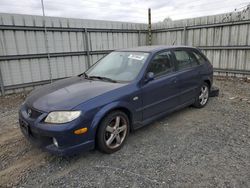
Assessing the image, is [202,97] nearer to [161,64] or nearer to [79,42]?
[161,64]

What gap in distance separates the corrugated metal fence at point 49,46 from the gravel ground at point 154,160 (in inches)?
108

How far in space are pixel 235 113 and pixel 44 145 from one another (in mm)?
3986

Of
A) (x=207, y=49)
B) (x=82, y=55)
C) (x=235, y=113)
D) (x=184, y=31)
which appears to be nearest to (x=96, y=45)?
(x=82, y=55)

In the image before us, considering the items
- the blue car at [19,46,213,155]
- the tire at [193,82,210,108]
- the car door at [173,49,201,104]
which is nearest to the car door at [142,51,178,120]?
the blue car at [19,46,213,155]

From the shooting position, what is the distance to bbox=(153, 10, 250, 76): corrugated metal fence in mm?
7246

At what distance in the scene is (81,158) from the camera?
2.89 metres

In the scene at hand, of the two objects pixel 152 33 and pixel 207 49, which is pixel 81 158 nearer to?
pixel 207 49

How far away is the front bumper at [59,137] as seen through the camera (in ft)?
8.07

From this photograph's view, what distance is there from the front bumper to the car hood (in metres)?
0.20

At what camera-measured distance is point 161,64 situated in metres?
3.72

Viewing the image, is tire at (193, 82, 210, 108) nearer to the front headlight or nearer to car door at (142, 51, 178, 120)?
car door at (142, 51, 178, 120)

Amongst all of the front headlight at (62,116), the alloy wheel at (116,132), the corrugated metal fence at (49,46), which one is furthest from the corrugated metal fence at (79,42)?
the alloy wheel at (116,132)

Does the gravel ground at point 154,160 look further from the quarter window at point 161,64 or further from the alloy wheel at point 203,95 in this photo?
the quarter window at point 161,64

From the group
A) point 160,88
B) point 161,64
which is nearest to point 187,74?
point 161,64
